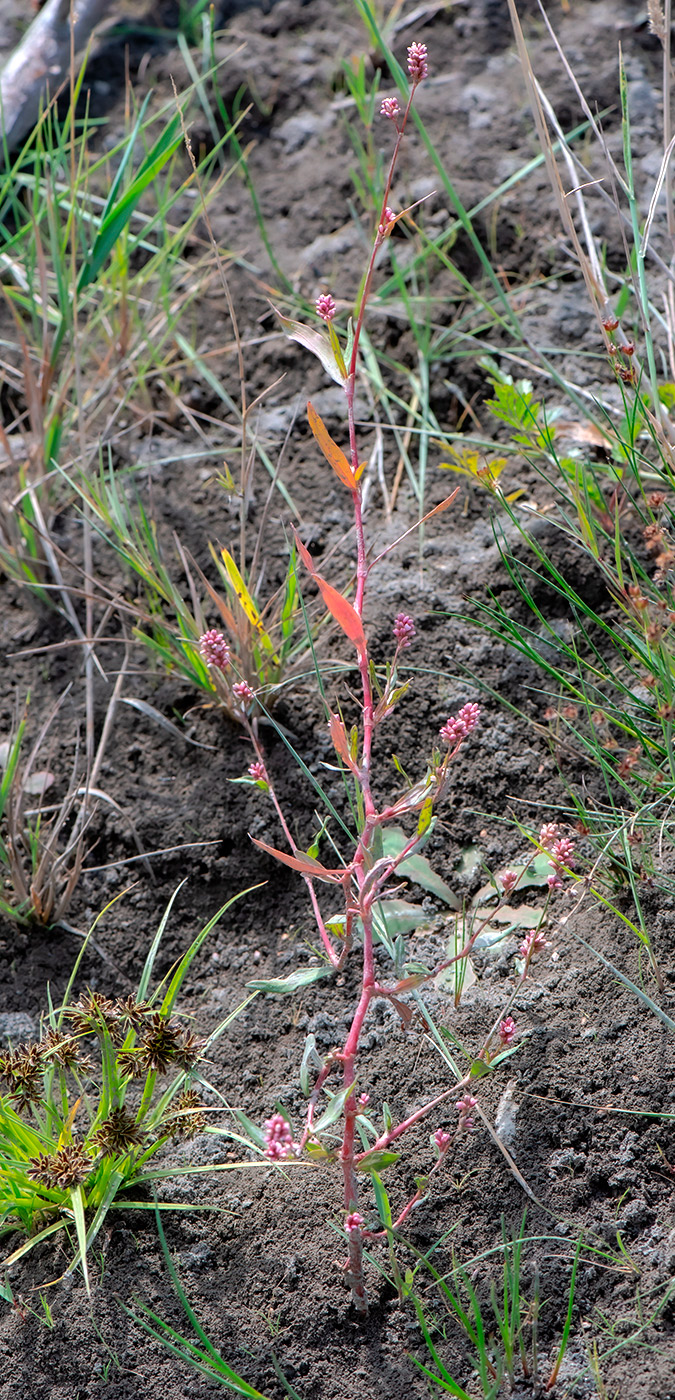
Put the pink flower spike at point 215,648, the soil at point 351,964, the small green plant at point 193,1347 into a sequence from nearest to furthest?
the small green plant at point 193,1347 → the soil at point 351,964 → the pink flower spike at point 215,648

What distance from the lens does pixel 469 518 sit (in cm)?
220

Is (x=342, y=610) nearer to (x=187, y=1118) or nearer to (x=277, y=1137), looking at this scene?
(x=277, y=1137)

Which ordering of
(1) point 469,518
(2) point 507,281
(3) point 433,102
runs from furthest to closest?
(3) point 433,102
(2) point 507,281
(1) point 469,518

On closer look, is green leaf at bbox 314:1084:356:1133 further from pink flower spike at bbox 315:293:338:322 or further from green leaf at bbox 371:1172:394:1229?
pink flower spike at bbox 315:293:338:322

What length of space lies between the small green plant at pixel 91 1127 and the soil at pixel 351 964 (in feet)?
0.20

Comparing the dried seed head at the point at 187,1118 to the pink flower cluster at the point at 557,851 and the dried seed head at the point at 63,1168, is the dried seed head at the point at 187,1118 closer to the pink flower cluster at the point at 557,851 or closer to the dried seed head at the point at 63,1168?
the dried seed head at the point at 63,1168

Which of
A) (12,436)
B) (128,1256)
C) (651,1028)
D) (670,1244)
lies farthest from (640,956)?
(12,436)

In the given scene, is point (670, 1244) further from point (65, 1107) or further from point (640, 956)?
point (65, 1107)

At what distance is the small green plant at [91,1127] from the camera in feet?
4.46

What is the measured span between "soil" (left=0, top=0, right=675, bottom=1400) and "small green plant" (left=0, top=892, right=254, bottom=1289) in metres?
0.06

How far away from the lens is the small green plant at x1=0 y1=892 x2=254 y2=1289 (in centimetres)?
136

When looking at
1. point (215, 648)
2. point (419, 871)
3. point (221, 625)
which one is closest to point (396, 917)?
point (419, 871)

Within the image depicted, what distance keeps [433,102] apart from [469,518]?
1.51 metres

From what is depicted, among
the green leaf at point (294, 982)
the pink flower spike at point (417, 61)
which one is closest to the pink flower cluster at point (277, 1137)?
the green leaf at point (294, 982)
